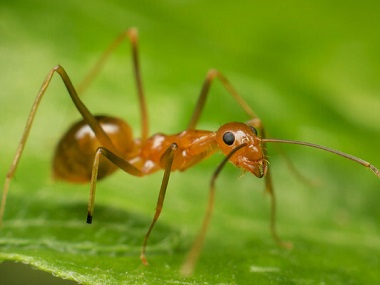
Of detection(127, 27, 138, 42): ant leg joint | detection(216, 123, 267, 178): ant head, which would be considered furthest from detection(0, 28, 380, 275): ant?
detection(127, 27, 138, 42): ant leg joint

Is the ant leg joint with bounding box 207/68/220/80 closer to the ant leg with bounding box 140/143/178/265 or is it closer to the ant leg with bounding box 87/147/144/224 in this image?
the ant leg with bounding box 140/143/178/265

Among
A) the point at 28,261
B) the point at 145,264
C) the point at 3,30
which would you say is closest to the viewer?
the point at 28,261

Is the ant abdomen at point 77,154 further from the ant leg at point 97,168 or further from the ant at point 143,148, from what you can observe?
the ant leg at point 97,168

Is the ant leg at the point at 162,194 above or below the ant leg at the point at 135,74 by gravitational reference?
below

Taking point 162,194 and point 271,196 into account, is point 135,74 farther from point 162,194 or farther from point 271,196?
point 271,196

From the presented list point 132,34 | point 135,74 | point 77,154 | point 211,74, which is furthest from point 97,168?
point 132,34

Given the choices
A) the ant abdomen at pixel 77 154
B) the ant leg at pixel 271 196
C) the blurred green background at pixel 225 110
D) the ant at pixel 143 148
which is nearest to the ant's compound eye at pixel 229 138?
the ant at pixel 143 148

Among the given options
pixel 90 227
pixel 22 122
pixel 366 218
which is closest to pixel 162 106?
pixel 22 122

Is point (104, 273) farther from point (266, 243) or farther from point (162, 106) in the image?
point (162, 106)
